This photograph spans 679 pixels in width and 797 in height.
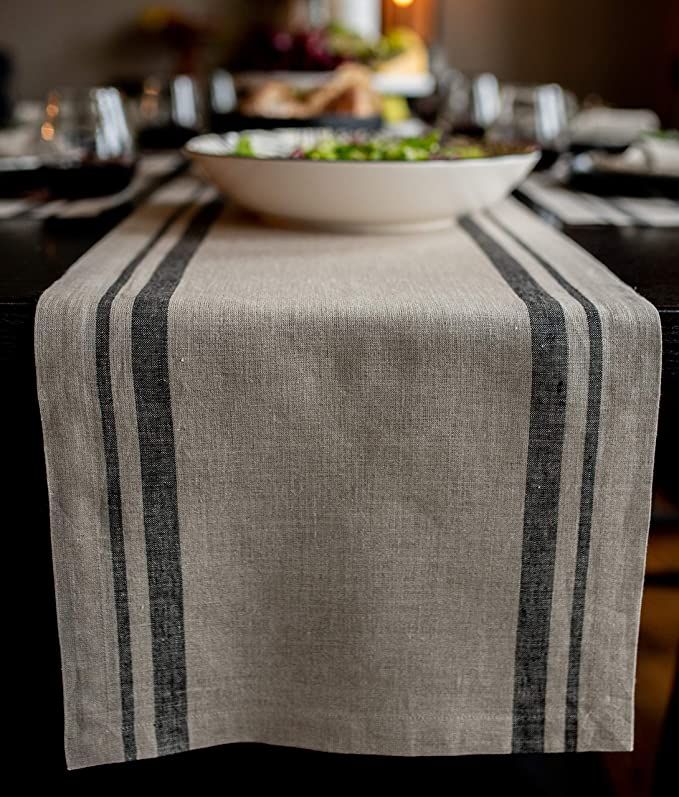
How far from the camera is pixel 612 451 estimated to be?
0.59 m

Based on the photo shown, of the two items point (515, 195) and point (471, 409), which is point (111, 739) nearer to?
point (471, 409)

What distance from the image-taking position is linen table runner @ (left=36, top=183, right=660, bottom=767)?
1.89 feet

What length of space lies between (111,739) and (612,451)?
1.28 feet

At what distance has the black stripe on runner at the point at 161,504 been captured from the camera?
0.58 meters

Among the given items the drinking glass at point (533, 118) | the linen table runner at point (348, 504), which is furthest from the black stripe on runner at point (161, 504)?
the drinking glass at point (533, 118)

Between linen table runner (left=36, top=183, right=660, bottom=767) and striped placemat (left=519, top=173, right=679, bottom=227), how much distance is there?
243mm

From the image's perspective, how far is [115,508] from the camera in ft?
1.95

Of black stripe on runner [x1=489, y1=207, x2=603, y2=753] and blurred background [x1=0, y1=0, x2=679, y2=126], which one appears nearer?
black stripe on runner [x1=489, y1=207, x2=603, y2=753]

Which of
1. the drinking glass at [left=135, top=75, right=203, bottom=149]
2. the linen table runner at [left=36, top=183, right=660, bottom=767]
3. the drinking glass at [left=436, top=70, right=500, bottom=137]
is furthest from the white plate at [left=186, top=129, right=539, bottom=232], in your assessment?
the drinking glass at [left=135, top=75, right=203, bottom=149]

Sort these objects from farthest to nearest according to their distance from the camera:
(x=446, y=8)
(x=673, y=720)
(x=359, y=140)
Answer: (x=446, y=8) < (x=359, y=140) < (x=673, y=720)

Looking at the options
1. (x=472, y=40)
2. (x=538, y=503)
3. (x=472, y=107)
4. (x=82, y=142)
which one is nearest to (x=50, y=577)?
(x=538, y=503)

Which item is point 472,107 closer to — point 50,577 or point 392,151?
point 392,151

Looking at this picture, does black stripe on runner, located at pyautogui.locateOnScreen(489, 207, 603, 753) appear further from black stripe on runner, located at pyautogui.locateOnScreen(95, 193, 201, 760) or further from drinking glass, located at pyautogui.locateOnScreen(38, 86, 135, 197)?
drinking glass, located at pyautogui.locateOnScreen(38, 86, 135, 197)

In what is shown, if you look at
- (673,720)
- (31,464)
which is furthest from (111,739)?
(673,720)
